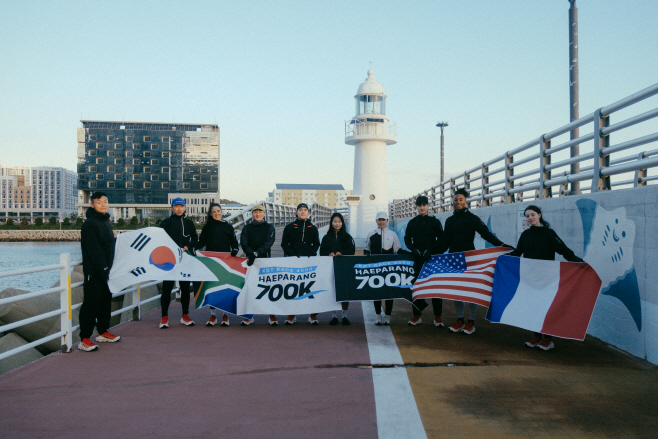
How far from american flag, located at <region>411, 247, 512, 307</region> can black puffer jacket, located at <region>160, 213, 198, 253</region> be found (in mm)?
3447

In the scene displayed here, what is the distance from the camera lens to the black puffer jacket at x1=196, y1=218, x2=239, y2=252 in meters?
7.46

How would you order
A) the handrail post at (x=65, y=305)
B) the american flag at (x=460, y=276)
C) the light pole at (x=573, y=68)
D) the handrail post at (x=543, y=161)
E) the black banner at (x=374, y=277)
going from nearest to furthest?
the handrail post at (x=65, y=305), the american flag at (x=460, y=276), the black banner at (x=374, y=277), the handrail post at (x=543, y=161), the light pole at (x=573, y=68)

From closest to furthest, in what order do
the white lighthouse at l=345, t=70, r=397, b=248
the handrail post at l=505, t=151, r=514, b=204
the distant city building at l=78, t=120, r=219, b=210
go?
the handrail post at l=505, t=151, r=514, b=204 → the white lighthouse at l=345, t=70, r=397, b=248 → the distant city building at l=78, t=120, r=219, b=210

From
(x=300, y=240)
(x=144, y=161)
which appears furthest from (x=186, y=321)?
(x=144, y=161)

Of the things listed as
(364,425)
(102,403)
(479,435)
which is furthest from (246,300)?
(479,435)

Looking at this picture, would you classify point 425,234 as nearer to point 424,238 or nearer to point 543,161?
point 424,238

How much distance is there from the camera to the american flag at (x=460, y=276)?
248 inches

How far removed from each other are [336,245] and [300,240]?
1.88 ft

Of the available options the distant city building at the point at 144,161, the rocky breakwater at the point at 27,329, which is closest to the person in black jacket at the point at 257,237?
the rocky breakwater at the point at 27,329

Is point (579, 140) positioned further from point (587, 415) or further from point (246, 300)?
point (246, 300)

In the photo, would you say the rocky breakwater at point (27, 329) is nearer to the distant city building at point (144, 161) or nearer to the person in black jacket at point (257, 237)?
the person in black jacket at point (257, 237)

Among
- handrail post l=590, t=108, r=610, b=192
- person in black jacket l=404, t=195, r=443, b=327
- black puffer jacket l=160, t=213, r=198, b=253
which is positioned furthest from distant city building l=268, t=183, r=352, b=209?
handrail post l=590, t=108, r=610, b=192

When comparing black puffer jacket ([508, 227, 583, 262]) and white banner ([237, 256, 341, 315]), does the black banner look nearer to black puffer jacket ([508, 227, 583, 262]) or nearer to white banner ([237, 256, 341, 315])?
white banner ([237, 256, 341, 315])

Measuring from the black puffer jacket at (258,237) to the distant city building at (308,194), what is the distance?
166628 millimetres
